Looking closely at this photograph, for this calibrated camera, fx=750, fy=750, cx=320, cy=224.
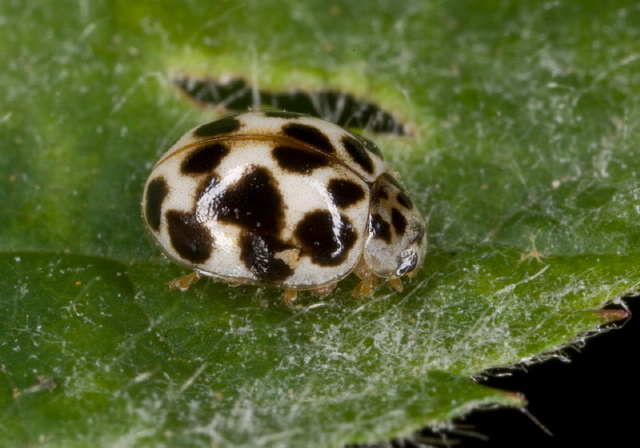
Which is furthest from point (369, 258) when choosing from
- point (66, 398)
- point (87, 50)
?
point (87, 50)

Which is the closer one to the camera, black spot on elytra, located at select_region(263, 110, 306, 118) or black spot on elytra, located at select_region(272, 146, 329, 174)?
black spot on elytra, located at select_region(272, 146, 329, 174)

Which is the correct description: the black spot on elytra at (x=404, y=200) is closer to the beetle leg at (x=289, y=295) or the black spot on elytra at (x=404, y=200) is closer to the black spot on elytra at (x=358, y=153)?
the black spot on elytra at (x=358, y=153)

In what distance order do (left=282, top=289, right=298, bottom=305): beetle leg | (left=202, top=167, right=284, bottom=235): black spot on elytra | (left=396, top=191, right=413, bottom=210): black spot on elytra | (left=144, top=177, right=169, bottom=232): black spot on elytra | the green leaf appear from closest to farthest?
1. the green leaf
2. (left=202, top=167, right=284, bottom=235): black spot on elytra
3. (left=144, top=177, right=169, bottom=232): black spot on elytra
4. (left=282, top=289, right=298, bottom=305): beetle leg
5. (left=396, top=191, right=413, bottom=210): black spot on elytra

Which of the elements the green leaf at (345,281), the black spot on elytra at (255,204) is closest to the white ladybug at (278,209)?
the black spot on elytra at (255,204)

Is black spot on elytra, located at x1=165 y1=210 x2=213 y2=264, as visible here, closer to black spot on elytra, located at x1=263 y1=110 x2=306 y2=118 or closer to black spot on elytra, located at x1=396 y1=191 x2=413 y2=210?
black spot on elytra, located at x1=263 y1=110 x2=306 y2=118

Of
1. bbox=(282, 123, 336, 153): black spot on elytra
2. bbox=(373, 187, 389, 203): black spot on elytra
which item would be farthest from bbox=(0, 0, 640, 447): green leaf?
bbox=(282, 123, 336, 153): black spot on elytra

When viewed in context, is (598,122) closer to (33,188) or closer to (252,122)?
(252,122)
